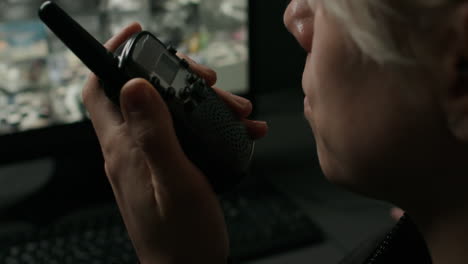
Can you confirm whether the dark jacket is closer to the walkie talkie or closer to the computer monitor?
the walkie talkie

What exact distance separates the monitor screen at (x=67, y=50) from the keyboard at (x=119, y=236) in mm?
139

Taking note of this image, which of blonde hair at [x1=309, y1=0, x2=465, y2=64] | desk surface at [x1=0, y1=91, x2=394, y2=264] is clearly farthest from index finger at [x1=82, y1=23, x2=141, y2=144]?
desk surface at [x1=0, y1=91, x2=394, y2=264]

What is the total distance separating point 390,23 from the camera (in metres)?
0.28

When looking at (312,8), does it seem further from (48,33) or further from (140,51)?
(48,33)

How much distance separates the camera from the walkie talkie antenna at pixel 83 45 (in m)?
0.38

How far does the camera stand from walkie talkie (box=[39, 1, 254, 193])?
38 centimetres

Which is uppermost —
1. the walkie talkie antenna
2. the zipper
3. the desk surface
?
the walkie talkie antenna

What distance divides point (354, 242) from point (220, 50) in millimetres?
325

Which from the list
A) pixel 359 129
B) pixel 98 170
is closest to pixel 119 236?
pixel 98 170

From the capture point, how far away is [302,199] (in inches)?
30.6

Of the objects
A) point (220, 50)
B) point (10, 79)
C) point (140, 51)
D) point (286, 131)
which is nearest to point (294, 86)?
point (286, 131)

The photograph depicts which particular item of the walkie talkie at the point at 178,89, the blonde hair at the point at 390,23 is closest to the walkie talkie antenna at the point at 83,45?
the walkie talkie at the point at 178,89

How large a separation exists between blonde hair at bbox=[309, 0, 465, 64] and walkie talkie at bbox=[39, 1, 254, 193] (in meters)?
0.14

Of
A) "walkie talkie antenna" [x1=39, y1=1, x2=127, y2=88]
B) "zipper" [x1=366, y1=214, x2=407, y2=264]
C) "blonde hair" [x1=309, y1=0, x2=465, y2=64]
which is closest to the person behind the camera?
"blonde hair" [x1=309, y1=0, x2=465, y2=64]
